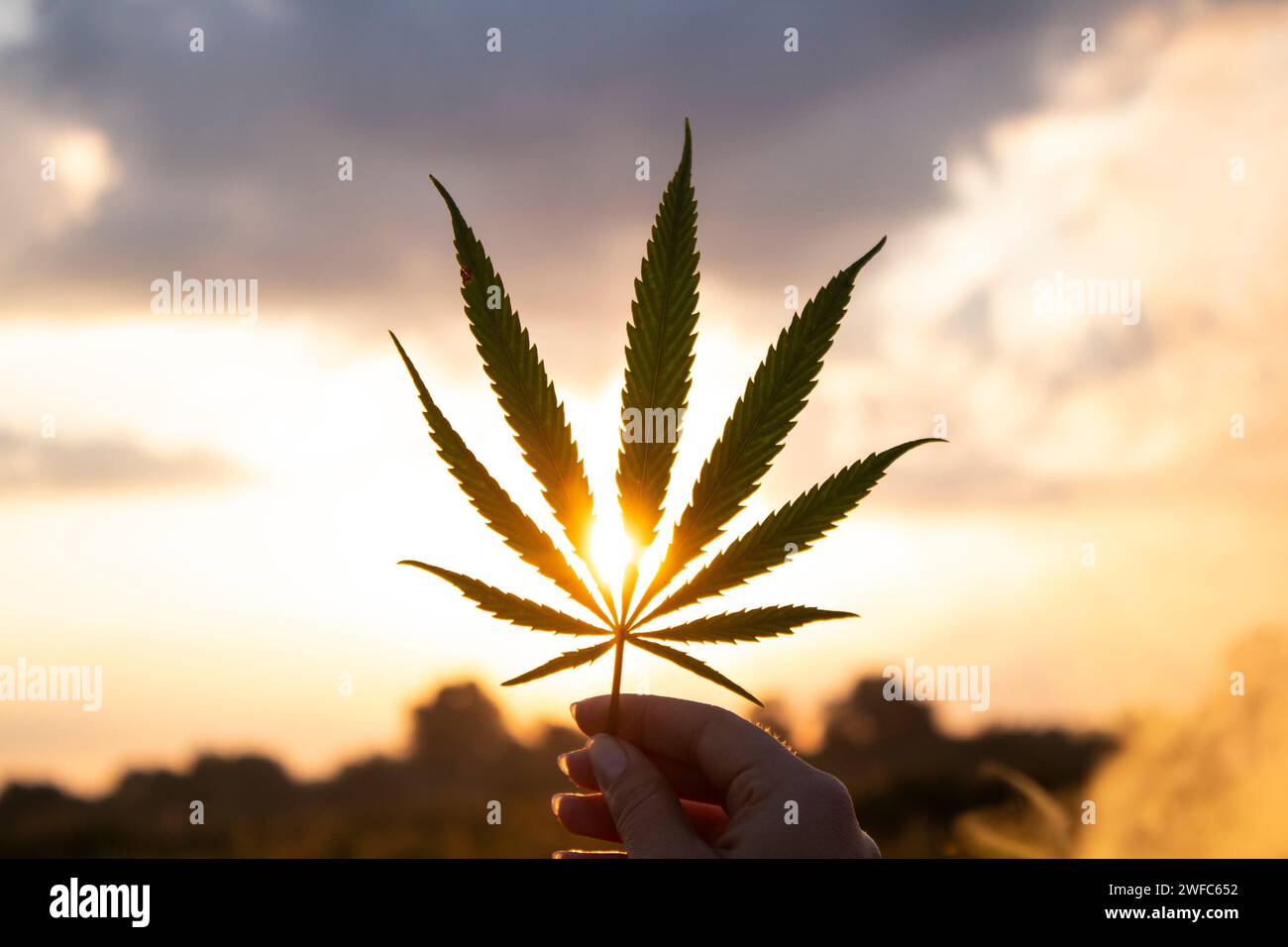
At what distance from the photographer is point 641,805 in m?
3.29

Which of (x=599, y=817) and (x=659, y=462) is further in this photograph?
(x=599, y=817)

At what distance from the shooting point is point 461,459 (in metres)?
2.47

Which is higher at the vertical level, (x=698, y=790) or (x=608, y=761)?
(x=608, y=761)

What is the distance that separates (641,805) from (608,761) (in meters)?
0.21

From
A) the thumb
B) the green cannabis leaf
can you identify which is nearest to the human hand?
the thumb

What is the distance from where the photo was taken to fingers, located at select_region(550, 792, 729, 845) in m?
4.32

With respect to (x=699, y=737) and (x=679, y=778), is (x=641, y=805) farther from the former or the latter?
(x=679, y=778)

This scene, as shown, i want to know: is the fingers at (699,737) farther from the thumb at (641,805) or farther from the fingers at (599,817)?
the thumb at (641,805)

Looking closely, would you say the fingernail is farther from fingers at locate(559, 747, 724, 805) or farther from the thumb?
fingers at locate(559, 747, 724, 805)

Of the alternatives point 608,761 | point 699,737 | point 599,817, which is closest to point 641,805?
point 608,761

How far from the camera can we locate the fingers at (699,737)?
144 inches
